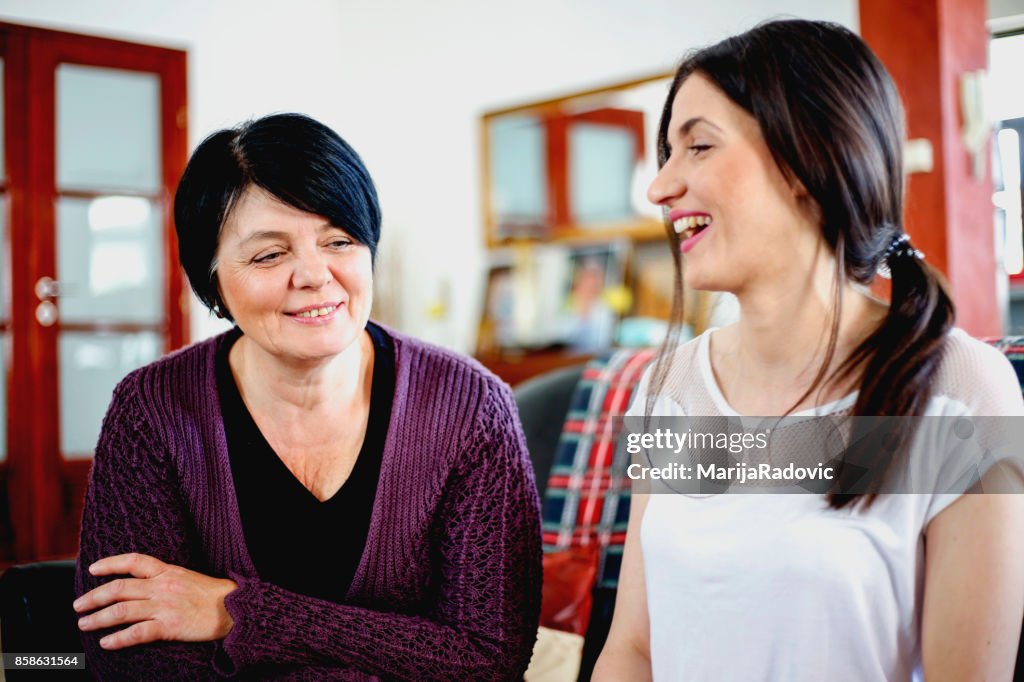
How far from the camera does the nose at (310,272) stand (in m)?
1.46

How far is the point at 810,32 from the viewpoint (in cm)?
117

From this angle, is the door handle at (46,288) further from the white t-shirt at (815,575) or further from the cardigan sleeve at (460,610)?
the white t-shirt at (815,575)

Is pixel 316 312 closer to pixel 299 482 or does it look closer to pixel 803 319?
pixel 299 482

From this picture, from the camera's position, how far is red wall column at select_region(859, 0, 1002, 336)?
2.47 m

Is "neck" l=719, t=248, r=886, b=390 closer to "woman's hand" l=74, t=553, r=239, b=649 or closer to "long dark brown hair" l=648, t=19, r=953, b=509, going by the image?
"long dark brown hair" l=648, t=19, r=953, b=509

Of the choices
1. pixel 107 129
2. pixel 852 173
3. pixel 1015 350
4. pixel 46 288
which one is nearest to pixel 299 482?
pixel 852 173

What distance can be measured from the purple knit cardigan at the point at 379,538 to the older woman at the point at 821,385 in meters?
0.30

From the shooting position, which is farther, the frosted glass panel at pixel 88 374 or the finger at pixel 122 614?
the frosted glass panel at pixel 88 374

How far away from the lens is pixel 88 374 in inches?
196

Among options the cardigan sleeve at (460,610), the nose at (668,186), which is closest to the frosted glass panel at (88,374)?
the cardigan sleeve at (460,610)

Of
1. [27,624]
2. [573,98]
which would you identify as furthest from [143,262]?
[27,624]

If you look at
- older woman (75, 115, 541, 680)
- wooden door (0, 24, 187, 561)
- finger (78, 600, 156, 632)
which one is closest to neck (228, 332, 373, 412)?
older woman (75, 115, 541, 680)

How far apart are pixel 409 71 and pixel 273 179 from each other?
4301mm

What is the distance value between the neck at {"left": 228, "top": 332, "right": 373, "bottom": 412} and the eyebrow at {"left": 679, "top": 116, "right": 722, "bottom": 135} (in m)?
0.63
